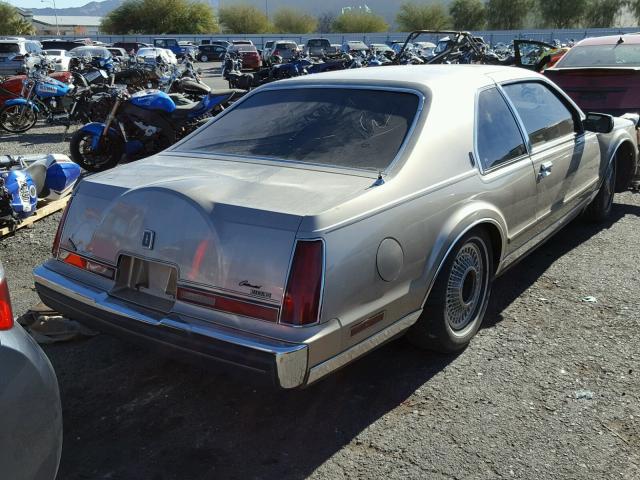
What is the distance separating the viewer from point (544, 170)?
425cm

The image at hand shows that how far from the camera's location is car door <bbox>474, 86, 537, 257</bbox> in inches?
146

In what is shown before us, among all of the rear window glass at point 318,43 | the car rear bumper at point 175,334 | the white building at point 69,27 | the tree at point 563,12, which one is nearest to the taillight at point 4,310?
the car rear bumper at point 175,334

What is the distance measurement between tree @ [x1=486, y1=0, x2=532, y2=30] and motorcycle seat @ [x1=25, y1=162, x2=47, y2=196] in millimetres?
76075

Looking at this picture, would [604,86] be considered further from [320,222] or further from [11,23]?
[11,23]

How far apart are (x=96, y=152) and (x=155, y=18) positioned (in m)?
69.1

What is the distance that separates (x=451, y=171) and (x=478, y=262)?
626 millimetres

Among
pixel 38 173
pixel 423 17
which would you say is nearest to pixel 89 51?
pixel 38 173

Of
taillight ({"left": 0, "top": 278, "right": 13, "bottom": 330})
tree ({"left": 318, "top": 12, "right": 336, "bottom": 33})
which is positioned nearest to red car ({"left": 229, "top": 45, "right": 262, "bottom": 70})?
taillight ({"left": 0, "top": 278, "right": 13, "bottom": 330})

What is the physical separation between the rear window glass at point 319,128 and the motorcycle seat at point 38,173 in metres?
3.15

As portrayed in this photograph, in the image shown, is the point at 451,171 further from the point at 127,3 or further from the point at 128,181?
the point at 127,3

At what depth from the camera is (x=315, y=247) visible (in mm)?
2613

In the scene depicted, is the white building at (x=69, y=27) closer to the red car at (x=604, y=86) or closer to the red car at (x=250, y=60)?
the red car at (x=250, y=60)

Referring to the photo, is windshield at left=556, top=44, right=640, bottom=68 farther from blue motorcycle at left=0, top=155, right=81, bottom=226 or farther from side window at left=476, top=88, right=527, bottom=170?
blue motorcycle at left=0, top=155, right=81, bottom=226

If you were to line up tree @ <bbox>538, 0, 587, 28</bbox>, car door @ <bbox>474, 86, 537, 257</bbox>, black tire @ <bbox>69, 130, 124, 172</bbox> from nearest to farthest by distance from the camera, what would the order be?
car door @ <bbox>474, 86, 537, 257</bbox>
black tire @ <bbox>69, 130, 124, 172</bbox>
tree @ <bbox>538, 0, 587, 28</bbox>
